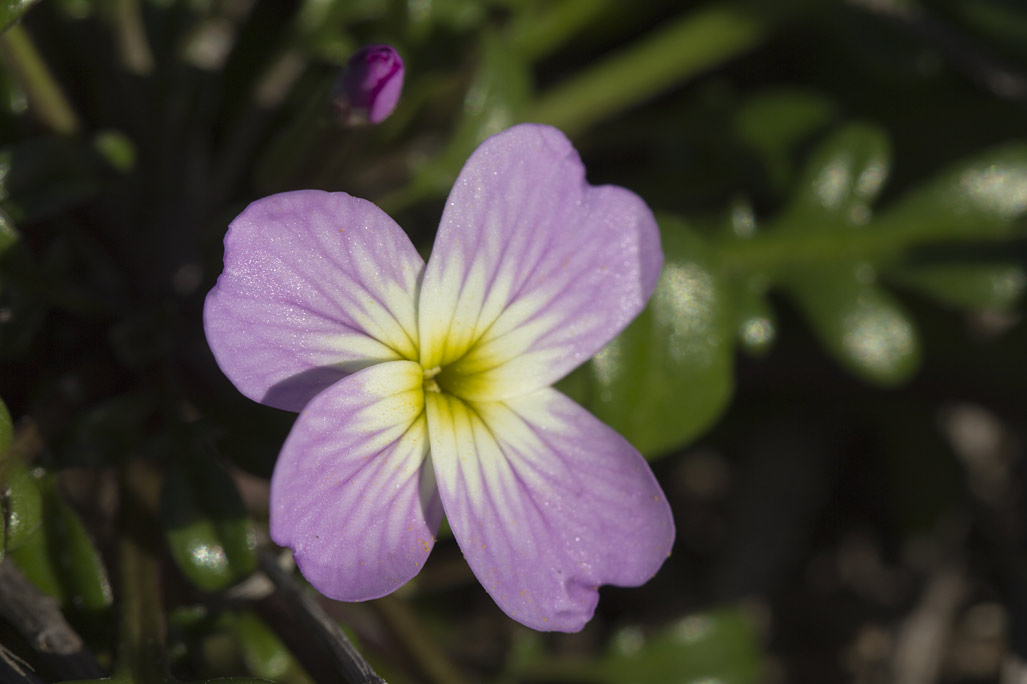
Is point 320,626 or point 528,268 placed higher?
point 528,268

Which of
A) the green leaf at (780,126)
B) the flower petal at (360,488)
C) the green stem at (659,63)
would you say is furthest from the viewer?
the green stem at (659,63)

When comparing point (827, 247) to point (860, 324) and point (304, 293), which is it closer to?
point (860, 324)

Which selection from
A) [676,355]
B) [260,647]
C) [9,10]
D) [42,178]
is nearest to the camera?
[9,10]

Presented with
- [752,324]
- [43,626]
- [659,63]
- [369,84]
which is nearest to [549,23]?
[659,63]

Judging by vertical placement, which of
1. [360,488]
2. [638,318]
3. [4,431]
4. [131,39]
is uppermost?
[131,39]

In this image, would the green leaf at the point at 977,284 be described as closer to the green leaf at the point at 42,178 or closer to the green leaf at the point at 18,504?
the green leaf at the point at 42,178

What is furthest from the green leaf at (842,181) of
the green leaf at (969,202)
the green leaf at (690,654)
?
the green leaf at (690,654)

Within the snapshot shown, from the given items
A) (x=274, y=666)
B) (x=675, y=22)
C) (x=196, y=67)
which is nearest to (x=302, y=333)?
(x=274, y=666)

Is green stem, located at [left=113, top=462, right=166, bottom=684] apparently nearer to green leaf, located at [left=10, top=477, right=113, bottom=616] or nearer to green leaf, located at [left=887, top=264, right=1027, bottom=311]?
green leaf, located at [left=10, top=477, right=113, bottom=616]
